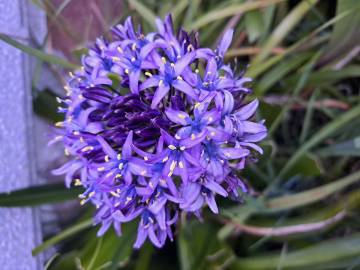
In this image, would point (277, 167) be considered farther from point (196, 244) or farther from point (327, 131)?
point (196, 244)

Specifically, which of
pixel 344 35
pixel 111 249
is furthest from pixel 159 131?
pixel 344 35

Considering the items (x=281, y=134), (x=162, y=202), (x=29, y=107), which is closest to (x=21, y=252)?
(x=29, y=107)

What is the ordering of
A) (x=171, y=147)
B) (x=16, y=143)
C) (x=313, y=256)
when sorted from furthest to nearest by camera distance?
(x=16, y=143), (x=313, y=256), (x=171, y=147)

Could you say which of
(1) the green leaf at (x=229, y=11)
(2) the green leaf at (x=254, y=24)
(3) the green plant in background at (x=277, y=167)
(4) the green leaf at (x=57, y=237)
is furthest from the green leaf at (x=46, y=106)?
(2) the green leaf at (x=254, y=24)

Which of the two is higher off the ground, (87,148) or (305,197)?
Answer: (87,148)

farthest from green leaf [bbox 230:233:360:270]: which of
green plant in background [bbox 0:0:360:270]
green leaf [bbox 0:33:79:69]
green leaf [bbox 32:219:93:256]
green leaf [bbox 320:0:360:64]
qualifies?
green leaf [bbox 0:33:79:69]

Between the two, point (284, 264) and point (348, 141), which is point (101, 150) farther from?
point (348, 141)
